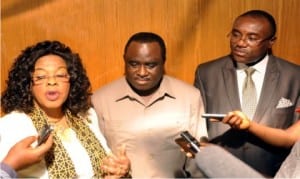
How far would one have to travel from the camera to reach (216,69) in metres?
1.76

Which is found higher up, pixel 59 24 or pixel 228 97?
pixel 59 24

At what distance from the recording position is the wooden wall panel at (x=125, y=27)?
183 cm


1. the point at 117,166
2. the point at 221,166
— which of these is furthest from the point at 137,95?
the point at 221,166

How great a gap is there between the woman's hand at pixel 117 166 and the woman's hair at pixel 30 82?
0.22 metres

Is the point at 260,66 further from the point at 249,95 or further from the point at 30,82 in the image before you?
the point at 30,82

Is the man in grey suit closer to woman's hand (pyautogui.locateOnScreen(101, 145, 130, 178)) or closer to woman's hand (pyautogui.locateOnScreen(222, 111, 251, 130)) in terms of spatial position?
woman's hand (pyautogui.locateOnScreen(222, 111, 251, 130))

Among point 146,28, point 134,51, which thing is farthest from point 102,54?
point 134,51

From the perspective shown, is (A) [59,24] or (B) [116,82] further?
(A) [59,24]

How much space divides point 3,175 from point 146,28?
0.92 meters

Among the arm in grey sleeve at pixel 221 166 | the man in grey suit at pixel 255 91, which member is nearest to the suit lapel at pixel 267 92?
the man in grey suit at pixel 255 91

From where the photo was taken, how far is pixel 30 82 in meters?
1.56

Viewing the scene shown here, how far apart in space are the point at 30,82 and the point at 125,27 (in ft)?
1.59

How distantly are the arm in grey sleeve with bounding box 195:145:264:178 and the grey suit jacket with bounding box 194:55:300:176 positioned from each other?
62cm

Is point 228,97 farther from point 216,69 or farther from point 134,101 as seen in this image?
point 134,101
